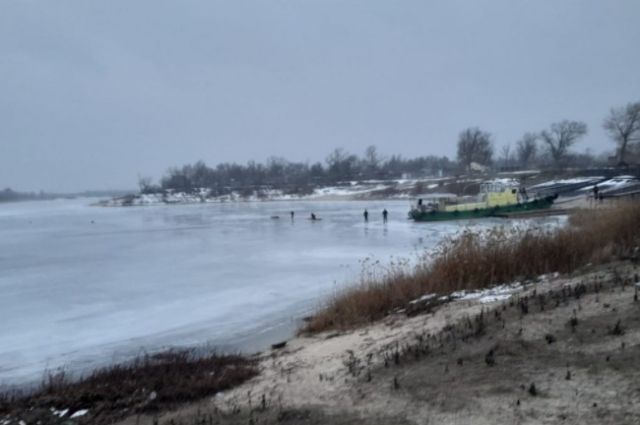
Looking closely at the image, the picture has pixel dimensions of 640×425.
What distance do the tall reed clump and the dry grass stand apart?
125 inches

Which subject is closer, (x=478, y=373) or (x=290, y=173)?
(x=478, y=373)

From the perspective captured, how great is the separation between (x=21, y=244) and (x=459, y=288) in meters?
28.3

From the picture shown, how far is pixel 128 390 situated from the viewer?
7496 millimetres

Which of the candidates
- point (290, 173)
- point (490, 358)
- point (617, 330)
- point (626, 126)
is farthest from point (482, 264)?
point (290, 173)

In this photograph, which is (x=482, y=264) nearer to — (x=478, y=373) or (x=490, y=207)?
(x=478, y=373)

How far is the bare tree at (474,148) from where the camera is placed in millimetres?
114250

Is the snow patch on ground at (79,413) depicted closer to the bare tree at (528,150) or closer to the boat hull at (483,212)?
the boat hull at (483,212)

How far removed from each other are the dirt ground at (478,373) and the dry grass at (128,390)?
14.0 inches

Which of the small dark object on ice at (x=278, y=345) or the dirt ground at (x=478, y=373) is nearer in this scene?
the dirt ground at (x=478, y=373)

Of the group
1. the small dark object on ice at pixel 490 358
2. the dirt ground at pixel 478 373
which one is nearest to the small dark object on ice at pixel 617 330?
the dirt ground at pixel 478 373

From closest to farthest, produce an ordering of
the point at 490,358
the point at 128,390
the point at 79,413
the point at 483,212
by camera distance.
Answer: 1. the point at 490,358
2. the point at 79,413
3. the point at 128,390
4. the point at 483,212

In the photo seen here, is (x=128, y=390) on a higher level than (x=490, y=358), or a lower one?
lower

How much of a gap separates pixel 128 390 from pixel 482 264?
7627 millimetres

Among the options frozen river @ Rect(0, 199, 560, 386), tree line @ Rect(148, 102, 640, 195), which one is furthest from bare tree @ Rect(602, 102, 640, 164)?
frozen river @ Rect(0, 199, 560, 386)
